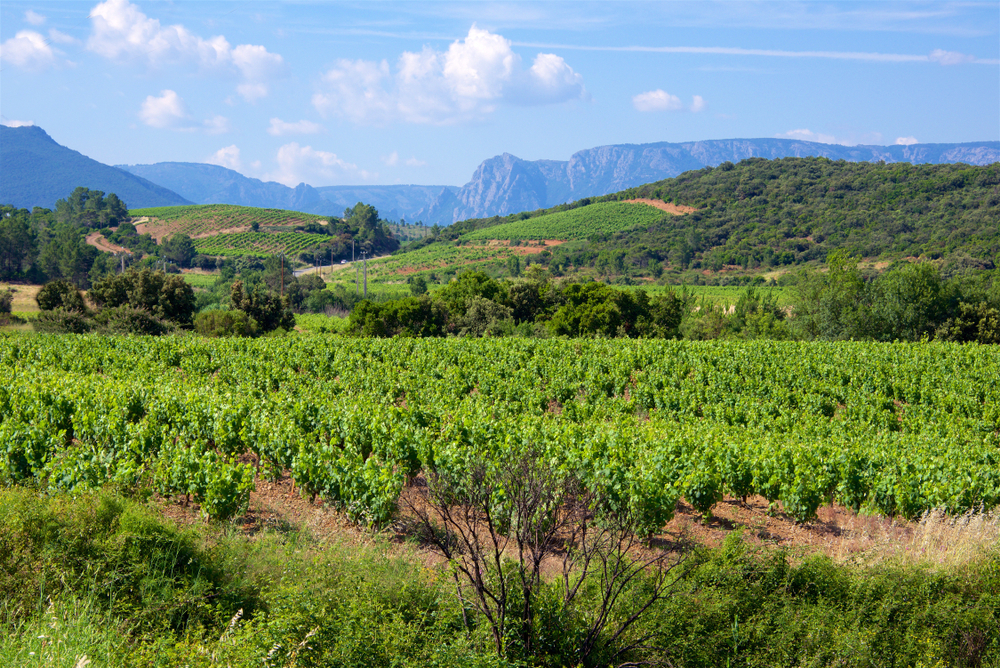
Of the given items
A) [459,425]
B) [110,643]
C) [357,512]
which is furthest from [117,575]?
[459,425]

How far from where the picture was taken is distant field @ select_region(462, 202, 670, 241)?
11938 centimetres

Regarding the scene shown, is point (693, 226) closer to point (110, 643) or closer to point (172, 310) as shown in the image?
point (172, 310)

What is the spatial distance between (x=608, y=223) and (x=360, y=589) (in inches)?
4766

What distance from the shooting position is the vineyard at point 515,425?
9.23 meters

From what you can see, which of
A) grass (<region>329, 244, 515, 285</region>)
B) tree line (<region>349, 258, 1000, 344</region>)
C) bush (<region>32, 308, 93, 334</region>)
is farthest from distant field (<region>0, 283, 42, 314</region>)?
grass (<region>329, 244, 515, 285</region>)

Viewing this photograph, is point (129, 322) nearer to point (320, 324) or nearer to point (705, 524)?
point (320, 324)

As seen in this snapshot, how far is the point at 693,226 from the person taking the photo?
10806 cm

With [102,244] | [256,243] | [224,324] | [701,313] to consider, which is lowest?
[224,324]

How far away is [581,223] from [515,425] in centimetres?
11755

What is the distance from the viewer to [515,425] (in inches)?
476

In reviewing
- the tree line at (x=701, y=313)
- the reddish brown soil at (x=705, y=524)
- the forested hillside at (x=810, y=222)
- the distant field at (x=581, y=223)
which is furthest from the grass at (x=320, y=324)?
the distant field at (x=581, y=223)

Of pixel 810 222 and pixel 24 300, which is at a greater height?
pixel 810 222

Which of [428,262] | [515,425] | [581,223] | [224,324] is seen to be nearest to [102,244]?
[428,262]

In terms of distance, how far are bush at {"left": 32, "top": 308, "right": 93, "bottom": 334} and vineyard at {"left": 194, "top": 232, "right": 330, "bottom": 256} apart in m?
74.9
